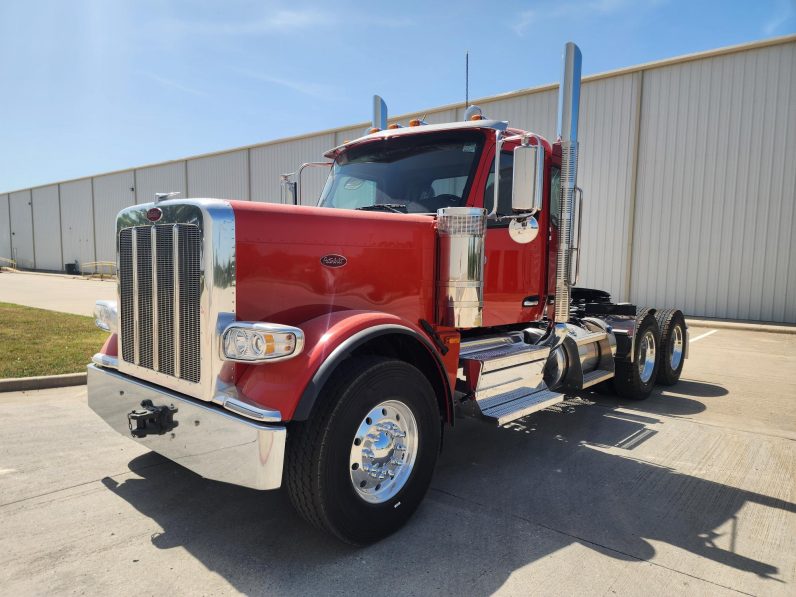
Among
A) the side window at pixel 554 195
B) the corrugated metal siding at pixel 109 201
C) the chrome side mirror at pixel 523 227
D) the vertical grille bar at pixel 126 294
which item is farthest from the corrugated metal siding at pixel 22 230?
the chrome side mirror at pixel 523 227

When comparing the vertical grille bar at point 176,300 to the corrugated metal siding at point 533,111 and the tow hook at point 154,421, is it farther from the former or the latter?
the corrugated metal siding at point 533,111

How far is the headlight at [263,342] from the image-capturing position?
99.9 inches

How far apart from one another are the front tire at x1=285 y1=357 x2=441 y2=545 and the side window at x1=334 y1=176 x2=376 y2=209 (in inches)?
62.7

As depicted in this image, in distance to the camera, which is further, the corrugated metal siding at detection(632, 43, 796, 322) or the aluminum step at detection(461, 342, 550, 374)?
the corrugated metal siding at detection(632, 43, 796, 322)

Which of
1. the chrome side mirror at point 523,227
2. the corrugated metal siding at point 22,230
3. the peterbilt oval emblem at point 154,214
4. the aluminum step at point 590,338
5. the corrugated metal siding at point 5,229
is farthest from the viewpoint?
the corrugated metal siding at point 5,229

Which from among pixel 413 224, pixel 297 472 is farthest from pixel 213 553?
pixel 413 224

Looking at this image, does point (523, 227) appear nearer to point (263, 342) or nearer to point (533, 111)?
point (263, 342)

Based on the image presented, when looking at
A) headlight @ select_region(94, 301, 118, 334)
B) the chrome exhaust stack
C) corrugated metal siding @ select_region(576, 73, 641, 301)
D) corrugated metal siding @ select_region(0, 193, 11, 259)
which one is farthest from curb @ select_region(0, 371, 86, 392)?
corrugated metal siding @ select_region(0, 193, 11, 259)

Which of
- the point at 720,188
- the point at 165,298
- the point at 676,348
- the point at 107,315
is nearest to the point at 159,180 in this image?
the point at 720,188

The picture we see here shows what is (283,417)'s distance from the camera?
250 centimetres

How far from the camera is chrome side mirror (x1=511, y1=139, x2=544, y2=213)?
3.42 meters

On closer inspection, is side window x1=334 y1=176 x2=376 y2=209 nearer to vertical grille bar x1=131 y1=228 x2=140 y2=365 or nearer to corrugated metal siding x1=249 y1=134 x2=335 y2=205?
vertical grille bar x1=131 y1=228 x2=140 y2=365

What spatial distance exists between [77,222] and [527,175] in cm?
4348

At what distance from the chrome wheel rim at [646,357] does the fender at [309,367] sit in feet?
14.7
